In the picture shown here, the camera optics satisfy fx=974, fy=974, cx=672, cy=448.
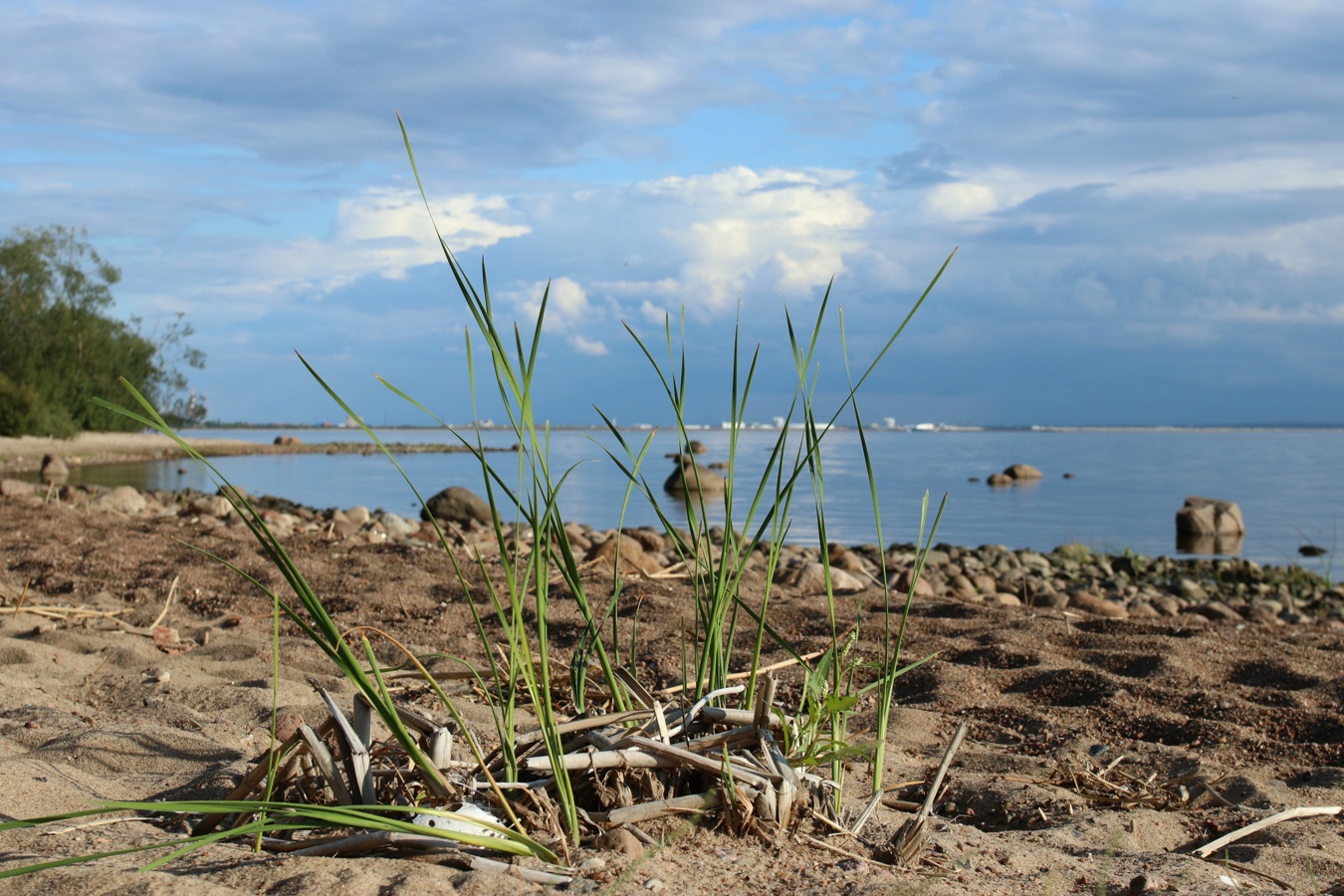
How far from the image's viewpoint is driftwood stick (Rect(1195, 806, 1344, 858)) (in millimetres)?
1715

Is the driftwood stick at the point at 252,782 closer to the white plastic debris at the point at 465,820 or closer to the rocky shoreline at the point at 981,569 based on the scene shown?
the white plastic debris at the point at 465,820

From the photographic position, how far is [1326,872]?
1.61 m

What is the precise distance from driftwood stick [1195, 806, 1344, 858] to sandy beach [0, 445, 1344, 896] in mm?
21

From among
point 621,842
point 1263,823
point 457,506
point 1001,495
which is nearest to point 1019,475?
point 1001,495

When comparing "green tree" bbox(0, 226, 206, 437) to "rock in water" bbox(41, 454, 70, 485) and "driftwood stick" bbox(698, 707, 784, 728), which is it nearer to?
"rock in water" bbox(41, 454, 70, 485)

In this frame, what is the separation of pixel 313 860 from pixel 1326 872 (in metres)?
1.59

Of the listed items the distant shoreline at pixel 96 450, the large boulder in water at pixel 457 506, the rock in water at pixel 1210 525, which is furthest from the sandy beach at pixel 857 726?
the distant shoreline at pixel 96 450

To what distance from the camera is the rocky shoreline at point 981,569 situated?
5848 mm

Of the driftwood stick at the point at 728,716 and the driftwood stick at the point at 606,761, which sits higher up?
the driftwood stick at the point at 728,716

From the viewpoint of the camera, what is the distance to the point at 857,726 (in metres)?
2.54

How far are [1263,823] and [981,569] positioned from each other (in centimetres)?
744

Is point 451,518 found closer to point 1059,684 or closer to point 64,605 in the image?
point 64,605

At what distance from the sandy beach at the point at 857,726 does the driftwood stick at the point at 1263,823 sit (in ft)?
0.07

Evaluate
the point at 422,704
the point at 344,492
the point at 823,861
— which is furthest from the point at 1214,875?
the point at 344,492
